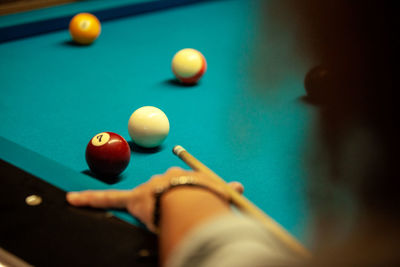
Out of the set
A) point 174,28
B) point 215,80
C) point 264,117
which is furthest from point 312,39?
point 174,28

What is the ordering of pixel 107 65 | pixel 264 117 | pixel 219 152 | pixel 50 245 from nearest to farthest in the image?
pixel 50 245 < pixel 219 152 < pixel 264 117 < pixel 107 65

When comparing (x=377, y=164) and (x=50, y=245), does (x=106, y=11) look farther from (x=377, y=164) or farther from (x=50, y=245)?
(x=377, y=164)

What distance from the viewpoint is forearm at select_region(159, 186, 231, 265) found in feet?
2.62

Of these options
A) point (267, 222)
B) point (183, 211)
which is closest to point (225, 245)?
point (183, 211)

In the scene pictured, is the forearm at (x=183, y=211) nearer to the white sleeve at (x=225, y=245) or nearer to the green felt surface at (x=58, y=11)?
the white sleeve at (x=225, y=245)

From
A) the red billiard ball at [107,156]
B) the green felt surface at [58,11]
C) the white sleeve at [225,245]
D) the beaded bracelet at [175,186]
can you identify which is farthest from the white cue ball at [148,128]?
the green felt surface at [58,11]

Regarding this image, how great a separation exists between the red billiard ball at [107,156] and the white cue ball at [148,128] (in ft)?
0.56

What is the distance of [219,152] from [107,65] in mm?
1327

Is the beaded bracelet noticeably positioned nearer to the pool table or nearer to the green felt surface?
the pool table

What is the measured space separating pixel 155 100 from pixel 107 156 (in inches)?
31.8

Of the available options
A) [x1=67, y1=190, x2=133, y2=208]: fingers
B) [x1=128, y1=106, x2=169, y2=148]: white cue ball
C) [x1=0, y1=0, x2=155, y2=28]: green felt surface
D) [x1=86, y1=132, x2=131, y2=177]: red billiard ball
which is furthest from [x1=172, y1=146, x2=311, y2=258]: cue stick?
[x1=0, y1=0, x2=155, y2=28]: green felt surface

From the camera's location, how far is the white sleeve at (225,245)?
634 mm

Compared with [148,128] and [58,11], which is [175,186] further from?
[58,11]

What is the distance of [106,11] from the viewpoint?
3682mm
